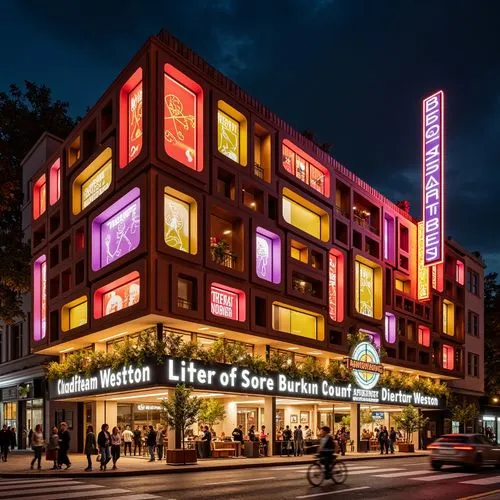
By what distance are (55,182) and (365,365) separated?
81.7 ft

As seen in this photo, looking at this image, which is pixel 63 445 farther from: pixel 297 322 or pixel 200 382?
pixel 297 322

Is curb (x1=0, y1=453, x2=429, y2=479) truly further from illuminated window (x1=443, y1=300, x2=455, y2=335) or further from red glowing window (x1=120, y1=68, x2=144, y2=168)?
illuminated window (x1=443, y1=300, x2=455, y2=335)

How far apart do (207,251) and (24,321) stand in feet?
83.6

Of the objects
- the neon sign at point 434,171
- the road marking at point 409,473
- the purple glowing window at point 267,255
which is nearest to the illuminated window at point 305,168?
the purple glowing window at point 267,255

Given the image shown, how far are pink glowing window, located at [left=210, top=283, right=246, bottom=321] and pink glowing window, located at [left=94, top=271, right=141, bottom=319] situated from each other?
419cm

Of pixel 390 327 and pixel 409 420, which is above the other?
pixel 390 327

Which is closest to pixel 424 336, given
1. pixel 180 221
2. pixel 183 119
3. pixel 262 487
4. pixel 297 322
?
pixel 297 322

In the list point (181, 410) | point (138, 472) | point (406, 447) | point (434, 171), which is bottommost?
point (406, 447)

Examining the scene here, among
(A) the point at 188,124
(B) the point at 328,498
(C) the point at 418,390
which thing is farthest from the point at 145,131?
(C) the point at 418,390

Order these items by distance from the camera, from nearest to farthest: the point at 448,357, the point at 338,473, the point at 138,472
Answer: the point at 338,473 → the point at 138,472 → the point at 448,357

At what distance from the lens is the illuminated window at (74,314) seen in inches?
1547

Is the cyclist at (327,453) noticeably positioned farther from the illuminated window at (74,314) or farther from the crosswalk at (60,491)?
the illuminated window at (74,314)

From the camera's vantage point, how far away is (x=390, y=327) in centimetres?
5572

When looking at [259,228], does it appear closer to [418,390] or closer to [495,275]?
[418,390]
